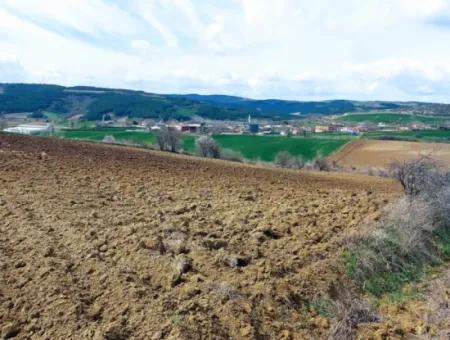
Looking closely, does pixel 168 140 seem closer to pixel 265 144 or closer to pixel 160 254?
pixel 160 254

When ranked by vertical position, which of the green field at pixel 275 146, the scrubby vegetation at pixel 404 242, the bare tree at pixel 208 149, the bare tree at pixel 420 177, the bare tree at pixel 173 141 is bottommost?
the green field at pixel 275 146

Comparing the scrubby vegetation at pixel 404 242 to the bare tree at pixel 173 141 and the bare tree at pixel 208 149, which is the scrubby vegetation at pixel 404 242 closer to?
the bare tree at pixel 173 141

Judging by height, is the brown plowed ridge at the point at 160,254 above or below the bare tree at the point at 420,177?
below

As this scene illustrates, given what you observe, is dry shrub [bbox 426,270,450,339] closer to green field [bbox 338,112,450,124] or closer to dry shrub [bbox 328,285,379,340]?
dry shrub [bbox 328,285,379,340]

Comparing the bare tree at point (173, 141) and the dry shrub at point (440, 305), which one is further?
the bare tree at point (173, 141)

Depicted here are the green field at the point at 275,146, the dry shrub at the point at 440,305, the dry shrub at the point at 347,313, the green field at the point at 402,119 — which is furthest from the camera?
the green field at the point at 402,119

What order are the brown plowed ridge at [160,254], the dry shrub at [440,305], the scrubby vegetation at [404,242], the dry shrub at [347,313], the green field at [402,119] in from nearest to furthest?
the brown plowed ridge at [160,254]
the dry shrub at [347,313]
the dry shrub at [440,305]
the scrubby vegetation at [404,242]
the green field at [402,119]

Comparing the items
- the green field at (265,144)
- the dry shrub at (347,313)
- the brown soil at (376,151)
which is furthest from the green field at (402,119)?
the dry shrub at (347,313)

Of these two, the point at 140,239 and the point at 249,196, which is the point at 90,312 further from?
the point at 249,196
